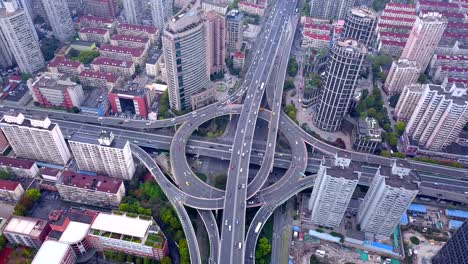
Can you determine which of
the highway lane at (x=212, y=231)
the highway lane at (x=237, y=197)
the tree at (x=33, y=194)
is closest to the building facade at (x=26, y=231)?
the tree at (x=33, y=194)

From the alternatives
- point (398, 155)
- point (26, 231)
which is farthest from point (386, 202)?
point (26, 231)

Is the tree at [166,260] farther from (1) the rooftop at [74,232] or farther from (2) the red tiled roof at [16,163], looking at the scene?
(2) the red tiled roof at [16,163]

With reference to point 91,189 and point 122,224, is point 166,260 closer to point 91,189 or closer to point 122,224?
point 122,224

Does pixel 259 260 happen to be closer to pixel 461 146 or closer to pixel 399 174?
pixel 399 174

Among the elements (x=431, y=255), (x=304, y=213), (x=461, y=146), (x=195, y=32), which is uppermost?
(x=195, y=32)

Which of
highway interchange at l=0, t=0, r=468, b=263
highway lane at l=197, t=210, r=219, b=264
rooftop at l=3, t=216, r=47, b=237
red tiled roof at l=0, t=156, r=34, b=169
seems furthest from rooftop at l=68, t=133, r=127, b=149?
highway lane at l=197, t=210, r=219, b=264

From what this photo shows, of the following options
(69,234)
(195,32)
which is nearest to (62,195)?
(69,234)
